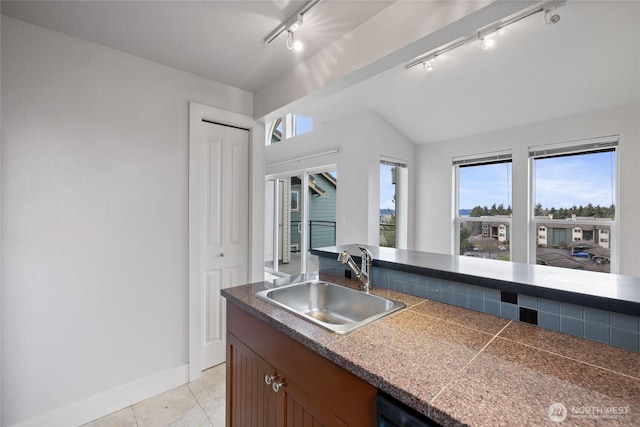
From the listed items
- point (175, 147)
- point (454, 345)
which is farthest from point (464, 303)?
point (175, 147)

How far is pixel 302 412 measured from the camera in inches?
40.2

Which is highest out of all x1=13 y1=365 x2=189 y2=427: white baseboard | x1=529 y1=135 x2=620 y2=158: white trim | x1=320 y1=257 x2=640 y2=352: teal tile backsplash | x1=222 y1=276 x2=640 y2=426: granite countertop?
x1=529 y1=135 x2=620 y2=158: white trim

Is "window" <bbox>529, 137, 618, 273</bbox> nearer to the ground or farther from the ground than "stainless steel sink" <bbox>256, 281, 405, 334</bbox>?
farther from the ground

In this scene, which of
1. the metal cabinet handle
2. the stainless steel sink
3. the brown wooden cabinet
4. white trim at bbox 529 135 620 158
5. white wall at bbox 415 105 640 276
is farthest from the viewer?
white trim at bbox 529 135 620 158

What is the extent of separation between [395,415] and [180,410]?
184 centimetres

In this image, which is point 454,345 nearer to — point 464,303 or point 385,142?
point 464,303

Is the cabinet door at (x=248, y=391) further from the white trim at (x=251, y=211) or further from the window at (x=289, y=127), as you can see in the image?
the window at (x=289, y=127)

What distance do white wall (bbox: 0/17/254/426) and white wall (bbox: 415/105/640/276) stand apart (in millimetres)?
3298

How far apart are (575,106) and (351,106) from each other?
2354 millimetres

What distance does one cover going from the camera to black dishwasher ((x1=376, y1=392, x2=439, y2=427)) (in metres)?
0.68

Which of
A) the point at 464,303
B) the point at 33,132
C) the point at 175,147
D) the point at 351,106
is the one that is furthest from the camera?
the point at 351,106

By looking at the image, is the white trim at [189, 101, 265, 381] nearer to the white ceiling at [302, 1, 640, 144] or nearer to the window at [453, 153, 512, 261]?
the white ceiling at [302, 1, 640, 144]

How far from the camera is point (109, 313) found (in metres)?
1.92

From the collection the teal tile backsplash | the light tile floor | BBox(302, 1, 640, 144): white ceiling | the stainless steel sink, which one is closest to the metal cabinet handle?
the stainless steel sink
